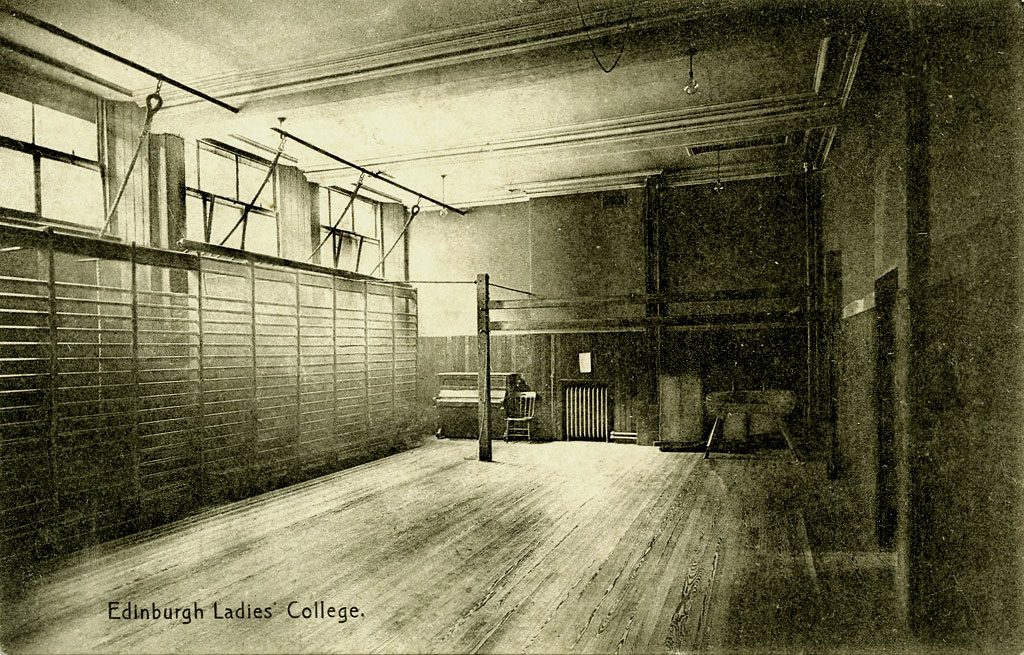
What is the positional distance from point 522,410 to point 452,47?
19.4ft

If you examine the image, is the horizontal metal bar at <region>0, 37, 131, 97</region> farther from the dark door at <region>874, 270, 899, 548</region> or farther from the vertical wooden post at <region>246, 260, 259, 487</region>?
the dark door at <region>874, 270, 899, 548</region>

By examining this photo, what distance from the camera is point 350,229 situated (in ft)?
32.8

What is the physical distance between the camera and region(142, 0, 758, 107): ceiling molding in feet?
15.3

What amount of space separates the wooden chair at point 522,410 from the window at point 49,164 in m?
5.83

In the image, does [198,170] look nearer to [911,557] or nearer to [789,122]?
[789,122]

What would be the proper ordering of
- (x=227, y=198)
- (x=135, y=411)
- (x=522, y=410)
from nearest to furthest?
(x=135, y=411)
(x=227, y=198)
(x=522, y=410)

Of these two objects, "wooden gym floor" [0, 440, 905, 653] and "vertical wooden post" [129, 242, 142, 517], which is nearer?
"wooden gym floor" [0, 440, 905, 653]

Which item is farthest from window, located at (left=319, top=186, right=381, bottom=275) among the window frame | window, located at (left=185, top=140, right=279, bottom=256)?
window, located at (left=185, top=140, right=279, bottom=256)

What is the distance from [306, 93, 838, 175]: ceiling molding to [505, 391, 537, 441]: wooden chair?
371 cm

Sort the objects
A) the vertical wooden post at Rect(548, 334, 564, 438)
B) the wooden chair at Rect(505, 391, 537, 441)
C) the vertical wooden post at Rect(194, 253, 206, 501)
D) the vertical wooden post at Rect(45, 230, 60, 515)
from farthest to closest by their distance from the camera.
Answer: the vertical wooden post at Rect(548, 334, 564, 438)
the wooden chair at Rect(505, 391, 537, 441)
the vertical wooden post at Rect(194, 253, 206, 501)
the vertical wooden post at Rect(45, 230, 60, 515)

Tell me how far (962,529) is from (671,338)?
21.2 feet

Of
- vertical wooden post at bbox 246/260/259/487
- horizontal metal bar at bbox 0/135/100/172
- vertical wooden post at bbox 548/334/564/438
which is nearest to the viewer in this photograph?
horizontal metal bar at bbox 0/135/100/172

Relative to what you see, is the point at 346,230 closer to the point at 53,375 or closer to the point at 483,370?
the point at 483,370

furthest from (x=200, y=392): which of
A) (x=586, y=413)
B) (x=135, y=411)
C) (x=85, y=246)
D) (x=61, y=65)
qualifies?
(x=586, y=413)
